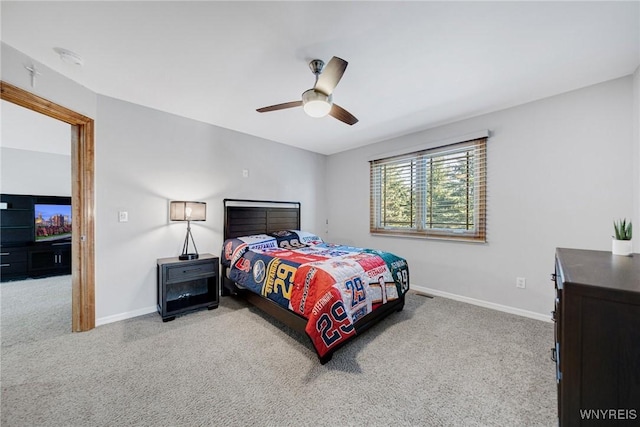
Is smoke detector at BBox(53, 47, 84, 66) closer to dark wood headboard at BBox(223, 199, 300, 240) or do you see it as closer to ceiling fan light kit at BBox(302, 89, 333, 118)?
ceiling fan light kit at BBox(302, 89, 333, 118)

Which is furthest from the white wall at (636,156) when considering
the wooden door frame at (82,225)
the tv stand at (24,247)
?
the tv stand at (24,247)

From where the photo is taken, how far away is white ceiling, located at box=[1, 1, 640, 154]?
5.04ft

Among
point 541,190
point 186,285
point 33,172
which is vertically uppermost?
point 33,172

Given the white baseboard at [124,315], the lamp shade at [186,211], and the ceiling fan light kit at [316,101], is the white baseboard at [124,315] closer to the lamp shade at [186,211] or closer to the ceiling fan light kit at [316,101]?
the lamp shade at [186,211]

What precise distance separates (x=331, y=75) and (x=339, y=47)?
0.95 feet

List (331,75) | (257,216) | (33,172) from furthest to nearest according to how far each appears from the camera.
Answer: (33,172) < (257,216) < (331,75)

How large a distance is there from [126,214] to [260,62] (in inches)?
91.3

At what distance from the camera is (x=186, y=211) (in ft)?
9.75

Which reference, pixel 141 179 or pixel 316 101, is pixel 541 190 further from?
pixel 141 179

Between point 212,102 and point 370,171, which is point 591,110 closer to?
point 370,171

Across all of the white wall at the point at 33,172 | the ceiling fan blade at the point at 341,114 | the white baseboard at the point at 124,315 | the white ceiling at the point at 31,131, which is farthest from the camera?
the white wall at the point at 33,172

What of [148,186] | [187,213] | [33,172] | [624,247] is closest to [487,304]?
[624,247]

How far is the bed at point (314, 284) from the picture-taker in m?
1.92

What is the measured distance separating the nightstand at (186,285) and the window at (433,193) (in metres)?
2.70
